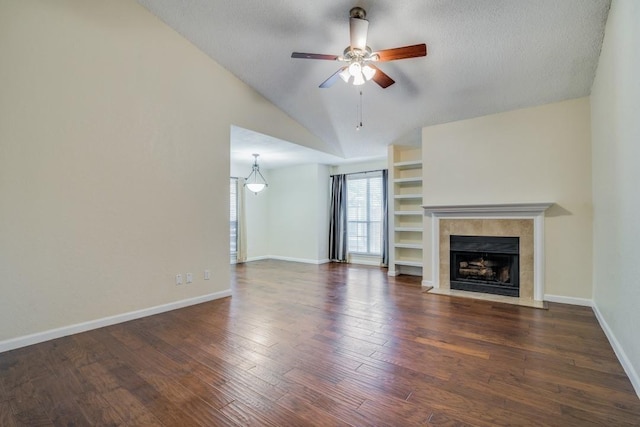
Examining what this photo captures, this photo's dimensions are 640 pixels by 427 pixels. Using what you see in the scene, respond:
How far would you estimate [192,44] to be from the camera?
4.06 metres

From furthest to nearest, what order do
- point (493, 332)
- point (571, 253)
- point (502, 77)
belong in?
point (571, 253) < point (502, 77) < point (493, 332)

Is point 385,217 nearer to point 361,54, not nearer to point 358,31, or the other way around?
point 361,54

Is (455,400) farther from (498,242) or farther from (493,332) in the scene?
(498,242)

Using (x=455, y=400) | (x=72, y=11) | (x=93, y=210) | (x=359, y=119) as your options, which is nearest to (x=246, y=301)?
(x=93, y=210)

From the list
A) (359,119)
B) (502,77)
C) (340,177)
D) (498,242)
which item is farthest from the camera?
(340,177)

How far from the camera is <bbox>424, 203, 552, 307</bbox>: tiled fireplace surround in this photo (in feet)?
13.7

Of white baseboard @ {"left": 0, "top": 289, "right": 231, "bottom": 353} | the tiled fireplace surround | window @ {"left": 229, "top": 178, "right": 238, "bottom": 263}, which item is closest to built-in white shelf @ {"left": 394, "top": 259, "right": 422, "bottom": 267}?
the tiled fireplace surround

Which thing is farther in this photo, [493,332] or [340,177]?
[340,177]

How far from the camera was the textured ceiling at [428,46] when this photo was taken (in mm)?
3025

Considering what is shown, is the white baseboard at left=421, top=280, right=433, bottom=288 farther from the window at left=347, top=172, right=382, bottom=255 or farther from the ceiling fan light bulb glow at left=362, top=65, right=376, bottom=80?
the ceiling fan light bulb glow at left=362, top=65, right=376, bottom=80

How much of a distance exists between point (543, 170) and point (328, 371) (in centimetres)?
394

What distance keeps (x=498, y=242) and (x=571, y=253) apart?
836 millimetres

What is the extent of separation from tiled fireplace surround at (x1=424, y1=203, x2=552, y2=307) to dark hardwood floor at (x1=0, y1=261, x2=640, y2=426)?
0.52 metres

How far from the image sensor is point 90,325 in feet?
10.6
